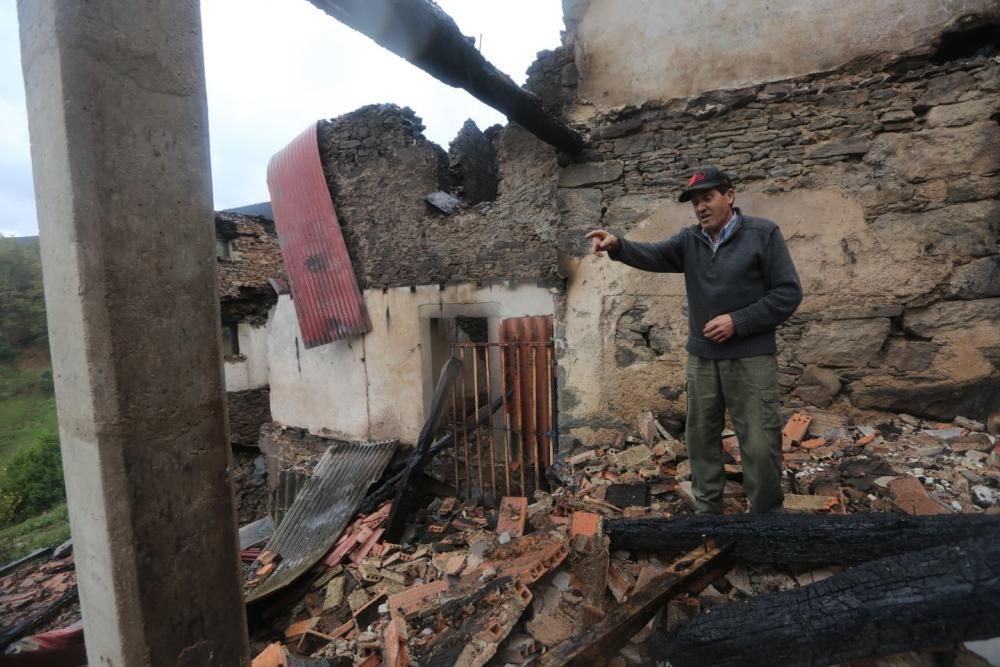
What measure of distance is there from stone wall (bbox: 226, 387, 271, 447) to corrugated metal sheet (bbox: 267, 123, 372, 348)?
4.68 meters

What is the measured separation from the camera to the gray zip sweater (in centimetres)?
216

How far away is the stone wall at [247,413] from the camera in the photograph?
10.4m

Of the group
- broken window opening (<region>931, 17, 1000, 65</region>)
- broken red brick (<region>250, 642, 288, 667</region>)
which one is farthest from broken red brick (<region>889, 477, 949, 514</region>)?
broken red brick (<region>250, 642, 288, 667</region>)

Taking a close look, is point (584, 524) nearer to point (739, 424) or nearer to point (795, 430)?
point (739, 424)

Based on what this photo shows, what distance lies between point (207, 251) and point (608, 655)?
2.17 m

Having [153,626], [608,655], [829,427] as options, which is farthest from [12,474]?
[829,427]

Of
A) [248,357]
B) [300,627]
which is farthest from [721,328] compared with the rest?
[248,357]

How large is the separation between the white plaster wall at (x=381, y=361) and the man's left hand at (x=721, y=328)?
2.82m

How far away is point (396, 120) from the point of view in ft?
20.0

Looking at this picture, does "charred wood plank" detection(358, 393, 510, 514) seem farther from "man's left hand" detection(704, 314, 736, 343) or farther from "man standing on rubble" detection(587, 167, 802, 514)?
"man's left hand" detection(704, 314, 736, 343)

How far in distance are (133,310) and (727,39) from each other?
435 cm

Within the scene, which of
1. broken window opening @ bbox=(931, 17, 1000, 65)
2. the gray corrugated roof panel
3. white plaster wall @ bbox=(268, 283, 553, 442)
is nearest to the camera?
broken window opening @ bbox=(931, 17, 1000, 65)

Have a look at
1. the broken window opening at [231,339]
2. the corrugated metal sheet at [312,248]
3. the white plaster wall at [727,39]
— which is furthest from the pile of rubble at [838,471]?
the broken window opening at [231,339]

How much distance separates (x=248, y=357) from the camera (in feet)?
35.0
